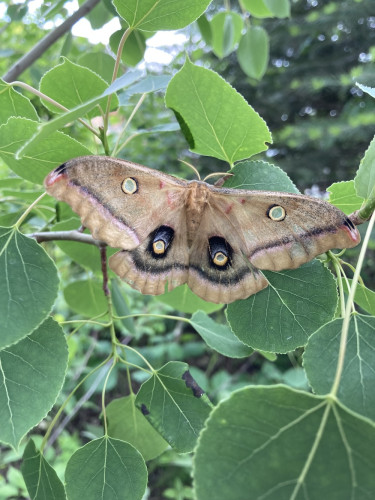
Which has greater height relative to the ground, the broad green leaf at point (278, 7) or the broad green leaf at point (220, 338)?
the broad green leaf at point (278, 7)

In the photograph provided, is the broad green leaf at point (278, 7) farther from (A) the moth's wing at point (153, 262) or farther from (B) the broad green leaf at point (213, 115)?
(A) the moth's wing at point (153, 262)

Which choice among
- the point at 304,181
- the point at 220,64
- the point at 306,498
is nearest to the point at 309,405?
the point at 306,498

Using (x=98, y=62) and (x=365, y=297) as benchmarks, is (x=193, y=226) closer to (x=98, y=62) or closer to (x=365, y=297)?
(x=365, y=297)

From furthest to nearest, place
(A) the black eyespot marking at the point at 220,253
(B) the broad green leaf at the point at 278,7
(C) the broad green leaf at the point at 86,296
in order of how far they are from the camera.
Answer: (B) the broad green leaf at the point at 278,7, (C) the broad green leaf at the point at 86,296, (A) the black eyespot marking at the point at 220,253

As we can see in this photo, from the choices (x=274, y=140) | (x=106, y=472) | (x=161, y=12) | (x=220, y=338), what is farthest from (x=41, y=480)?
(x=274, y=140)

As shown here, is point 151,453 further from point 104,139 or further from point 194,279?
point 104,139

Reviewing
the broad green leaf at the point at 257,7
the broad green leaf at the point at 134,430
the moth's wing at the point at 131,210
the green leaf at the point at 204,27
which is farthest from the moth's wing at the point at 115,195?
the broad green leaf at the point at 257,7

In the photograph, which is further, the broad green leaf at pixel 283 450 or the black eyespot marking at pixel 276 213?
the black eyespot marking at pixel 276 213

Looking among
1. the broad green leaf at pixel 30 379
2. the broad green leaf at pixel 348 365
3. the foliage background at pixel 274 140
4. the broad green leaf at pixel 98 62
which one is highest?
the broad green leaf at pixel 98 62
